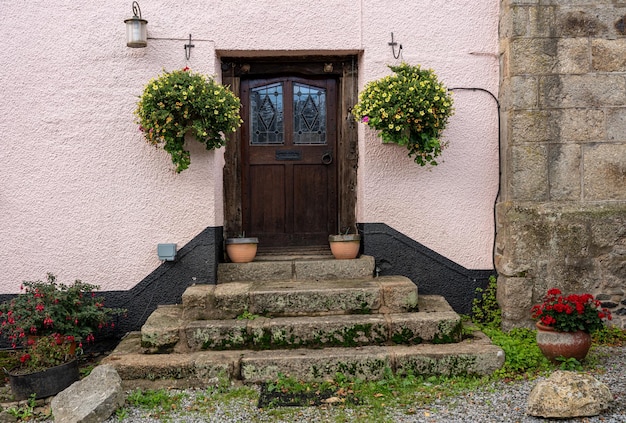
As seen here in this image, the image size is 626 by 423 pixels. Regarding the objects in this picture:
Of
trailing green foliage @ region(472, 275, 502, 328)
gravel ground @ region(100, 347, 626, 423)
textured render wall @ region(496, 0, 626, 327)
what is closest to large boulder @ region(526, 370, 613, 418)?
gravel ground @ region(100, 347, 626, 423)

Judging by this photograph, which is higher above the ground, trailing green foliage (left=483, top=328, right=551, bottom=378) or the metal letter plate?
the metal letter plate

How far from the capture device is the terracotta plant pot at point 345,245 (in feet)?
18.3

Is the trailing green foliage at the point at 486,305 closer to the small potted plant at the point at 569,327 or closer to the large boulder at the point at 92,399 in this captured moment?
the small potted plant at the point at 569,327

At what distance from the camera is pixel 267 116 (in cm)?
600

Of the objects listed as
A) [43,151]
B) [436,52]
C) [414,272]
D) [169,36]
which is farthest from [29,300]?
[436,52]

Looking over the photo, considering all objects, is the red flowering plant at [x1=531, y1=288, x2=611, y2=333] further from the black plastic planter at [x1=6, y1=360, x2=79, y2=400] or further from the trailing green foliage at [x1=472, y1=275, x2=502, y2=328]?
the black plastic planter at [x1=6, y1=360, x2=79, y2=400]

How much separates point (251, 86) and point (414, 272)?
8.42ft

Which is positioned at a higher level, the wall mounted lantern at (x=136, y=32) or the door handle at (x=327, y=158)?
the wall mounted lantern at (x=136, y=32)

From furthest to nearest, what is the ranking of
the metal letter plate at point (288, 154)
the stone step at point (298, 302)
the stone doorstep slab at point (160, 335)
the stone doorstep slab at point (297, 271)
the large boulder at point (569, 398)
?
the metal letter plate at point (288, 154)
the stone doorstep slab at point (297, 271)
the stone step at point (298, 302)
the stone doorstep slab at point (160, 335)
the large boulder at point (569, 398)

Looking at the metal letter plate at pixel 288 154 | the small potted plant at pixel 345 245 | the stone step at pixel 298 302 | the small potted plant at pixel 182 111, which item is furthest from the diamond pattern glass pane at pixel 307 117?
the stone step at pixel 298 302

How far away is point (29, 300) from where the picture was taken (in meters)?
4.77

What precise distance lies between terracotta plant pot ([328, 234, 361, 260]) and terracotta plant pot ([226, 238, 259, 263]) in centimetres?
77

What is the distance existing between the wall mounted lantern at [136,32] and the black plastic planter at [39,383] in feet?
9.40

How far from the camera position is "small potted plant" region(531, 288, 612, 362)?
446 cm
